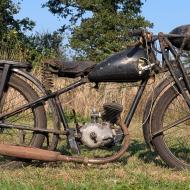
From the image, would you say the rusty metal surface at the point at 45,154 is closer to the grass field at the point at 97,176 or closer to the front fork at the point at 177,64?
the grass field at the point at 97,176

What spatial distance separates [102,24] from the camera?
35.8 meters

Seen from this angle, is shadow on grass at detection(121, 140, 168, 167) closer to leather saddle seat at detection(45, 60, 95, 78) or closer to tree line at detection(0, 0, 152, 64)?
leather saddle seat at detection(45, 60, 95, 78)

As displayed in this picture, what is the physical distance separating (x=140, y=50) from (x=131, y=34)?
18cm

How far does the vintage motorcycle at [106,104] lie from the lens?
5.82m

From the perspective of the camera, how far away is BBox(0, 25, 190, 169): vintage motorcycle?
229 inches

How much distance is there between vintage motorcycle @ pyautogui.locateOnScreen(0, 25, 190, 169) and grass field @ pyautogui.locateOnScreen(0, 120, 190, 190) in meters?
0.14

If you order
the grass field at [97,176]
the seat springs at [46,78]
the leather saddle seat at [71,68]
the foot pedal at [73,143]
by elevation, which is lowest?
the grass field at [97,176]

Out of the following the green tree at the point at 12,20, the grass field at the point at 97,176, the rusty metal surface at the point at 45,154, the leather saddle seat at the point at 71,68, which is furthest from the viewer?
the green tree at the point at 12,20

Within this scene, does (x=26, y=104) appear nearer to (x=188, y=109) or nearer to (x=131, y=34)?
(x=131, y=34)

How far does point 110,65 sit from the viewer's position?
580 centimetres

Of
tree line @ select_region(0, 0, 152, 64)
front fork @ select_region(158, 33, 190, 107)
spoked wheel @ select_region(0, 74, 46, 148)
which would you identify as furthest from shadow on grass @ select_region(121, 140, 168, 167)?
tree line @ select_region(0, 0, 152, 64)

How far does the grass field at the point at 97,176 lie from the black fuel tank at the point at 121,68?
0.92 m

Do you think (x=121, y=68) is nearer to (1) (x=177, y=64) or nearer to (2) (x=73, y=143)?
(1) (x=177, y=64)

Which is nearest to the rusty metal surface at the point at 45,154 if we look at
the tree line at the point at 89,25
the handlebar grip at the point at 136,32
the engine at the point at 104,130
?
the engine at the point at 104,130
